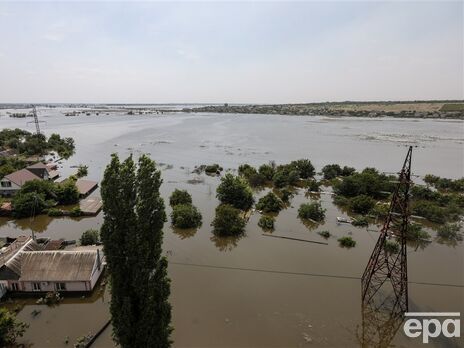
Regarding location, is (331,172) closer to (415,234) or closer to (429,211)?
(429,211)

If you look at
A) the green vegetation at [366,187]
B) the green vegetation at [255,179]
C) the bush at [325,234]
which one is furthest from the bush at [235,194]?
the green vegetation at [366,187]

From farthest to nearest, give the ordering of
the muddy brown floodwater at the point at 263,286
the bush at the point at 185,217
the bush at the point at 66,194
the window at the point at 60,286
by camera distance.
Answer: the bush at the point at 66,194, the bush at the point at 185,217, the window at the point at 60,286, the muddy brown floodwater at the point at 263,286

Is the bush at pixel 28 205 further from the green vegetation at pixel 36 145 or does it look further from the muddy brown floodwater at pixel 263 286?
the green vegetation at pixel 36 145

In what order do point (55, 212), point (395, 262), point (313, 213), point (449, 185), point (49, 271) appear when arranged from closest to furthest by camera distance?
point (395, 262) → point (49, 271) → point (313, 213) → point (55, 212) → point (449, 185)

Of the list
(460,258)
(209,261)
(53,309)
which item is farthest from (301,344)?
(460,258)

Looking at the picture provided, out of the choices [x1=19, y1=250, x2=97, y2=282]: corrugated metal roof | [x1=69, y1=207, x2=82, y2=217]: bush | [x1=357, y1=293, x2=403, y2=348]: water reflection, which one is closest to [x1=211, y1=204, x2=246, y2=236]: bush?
[x1=19, y1=250, x2=97, y2=282]: corrugated metal roof

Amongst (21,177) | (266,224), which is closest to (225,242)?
(266,224)
